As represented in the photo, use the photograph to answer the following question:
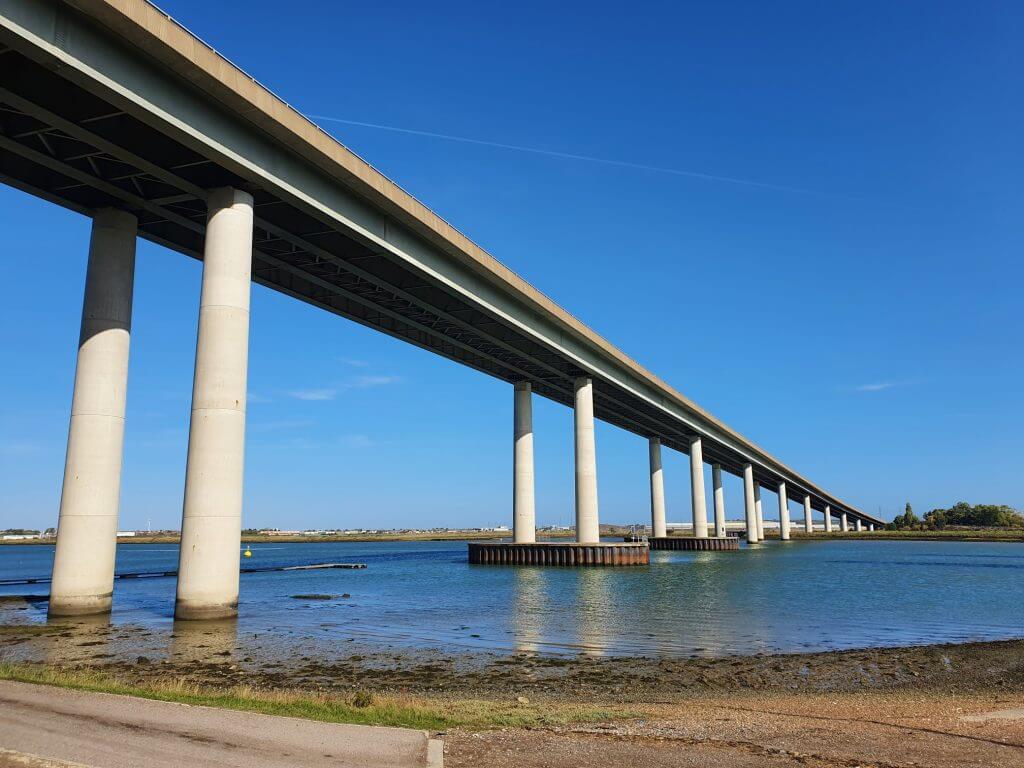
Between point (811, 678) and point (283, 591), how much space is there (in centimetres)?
3419

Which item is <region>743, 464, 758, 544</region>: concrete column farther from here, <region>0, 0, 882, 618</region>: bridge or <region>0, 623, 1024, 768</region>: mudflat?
<region>0, 623, 1024, 768</region>: mudflat

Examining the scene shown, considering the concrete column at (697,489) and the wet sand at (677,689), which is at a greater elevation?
the concrete column at (697,489)

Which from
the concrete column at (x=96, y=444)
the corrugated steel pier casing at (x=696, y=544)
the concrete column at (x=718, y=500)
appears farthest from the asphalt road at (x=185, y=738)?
the concrete column at (x=718, y=500)

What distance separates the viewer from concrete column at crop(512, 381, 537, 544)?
66188 millimetres

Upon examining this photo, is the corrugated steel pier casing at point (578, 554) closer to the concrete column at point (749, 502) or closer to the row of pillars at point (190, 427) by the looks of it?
the row of pillars at point (190, 427)

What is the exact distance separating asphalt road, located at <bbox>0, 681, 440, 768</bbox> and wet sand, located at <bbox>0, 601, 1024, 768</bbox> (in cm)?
92

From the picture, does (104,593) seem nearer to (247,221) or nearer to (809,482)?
(247,221)

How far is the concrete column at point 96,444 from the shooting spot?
25.8 metres

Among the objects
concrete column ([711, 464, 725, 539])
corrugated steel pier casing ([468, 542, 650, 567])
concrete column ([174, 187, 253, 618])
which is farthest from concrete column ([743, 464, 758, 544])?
concrete column ([174, 187, 253, 618])

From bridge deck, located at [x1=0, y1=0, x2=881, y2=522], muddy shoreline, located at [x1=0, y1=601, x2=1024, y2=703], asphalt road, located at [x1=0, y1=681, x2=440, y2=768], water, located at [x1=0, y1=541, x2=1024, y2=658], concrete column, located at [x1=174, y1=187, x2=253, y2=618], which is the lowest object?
water, located at [x1=0, y1=541, x2=1024, y2=658]

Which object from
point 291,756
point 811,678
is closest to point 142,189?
point 291,756

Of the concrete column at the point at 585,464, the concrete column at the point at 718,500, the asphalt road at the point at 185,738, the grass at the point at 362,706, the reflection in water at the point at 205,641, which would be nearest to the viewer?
the asphalt road at the point at 185,738

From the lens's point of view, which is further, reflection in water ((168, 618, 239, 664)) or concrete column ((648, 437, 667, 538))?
concrete column ((648, 437, 667, 538))

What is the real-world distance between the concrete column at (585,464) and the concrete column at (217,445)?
140 feet
